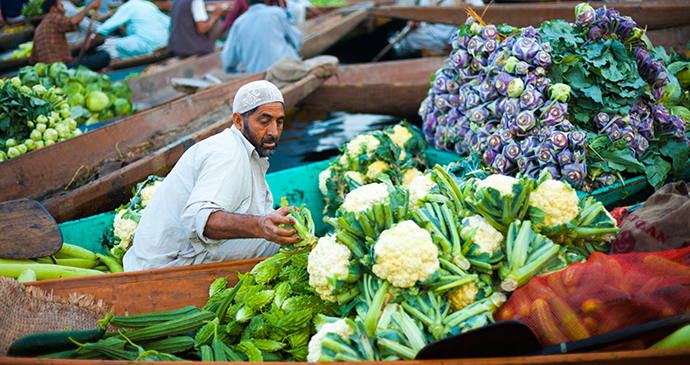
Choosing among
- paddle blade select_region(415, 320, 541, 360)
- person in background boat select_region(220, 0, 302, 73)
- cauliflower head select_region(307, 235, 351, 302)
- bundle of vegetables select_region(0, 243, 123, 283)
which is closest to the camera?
paddle blade select_region(415, 320, 541, 360)

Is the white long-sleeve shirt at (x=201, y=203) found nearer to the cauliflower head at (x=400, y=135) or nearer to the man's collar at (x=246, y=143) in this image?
the man's collar at (x=246, y=143)

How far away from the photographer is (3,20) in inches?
406

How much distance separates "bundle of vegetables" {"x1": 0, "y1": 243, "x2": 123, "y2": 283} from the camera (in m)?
2.43

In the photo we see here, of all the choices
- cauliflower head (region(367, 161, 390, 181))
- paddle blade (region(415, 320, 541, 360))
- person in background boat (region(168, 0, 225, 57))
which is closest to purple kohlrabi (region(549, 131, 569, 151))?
cauliflower head (region(367, 161, 390, 181))

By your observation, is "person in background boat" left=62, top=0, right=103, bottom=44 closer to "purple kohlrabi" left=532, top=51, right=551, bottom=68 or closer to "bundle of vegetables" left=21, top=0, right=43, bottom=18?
"bundle of vegetables" left=21, top=0, right=43, bottom=18

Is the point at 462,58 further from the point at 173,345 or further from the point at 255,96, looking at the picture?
the point at 173,345

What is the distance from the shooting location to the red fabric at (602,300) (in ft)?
4.49

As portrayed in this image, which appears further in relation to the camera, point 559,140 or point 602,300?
point 559,140

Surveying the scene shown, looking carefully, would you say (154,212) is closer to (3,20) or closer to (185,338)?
(185,338)

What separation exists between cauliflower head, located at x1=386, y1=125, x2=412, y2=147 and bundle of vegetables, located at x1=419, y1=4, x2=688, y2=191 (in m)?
0.85

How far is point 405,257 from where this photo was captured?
4.77 ft

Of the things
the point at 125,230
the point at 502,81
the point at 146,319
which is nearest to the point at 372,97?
the point at 502,81

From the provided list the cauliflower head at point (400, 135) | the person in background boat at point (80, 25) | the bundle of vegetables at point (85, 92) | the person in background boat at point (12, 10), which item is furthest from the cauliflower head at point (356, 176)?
the person in background boat at point (12, 10)

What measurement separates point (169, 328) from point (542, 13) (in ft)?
16.4
